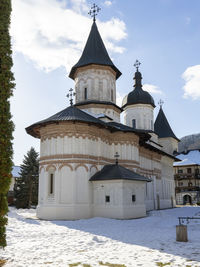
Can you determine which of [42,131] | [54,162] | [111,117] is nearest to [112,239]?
[54,162]

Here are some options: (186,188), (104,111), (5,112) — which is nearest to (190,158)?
(186,188)

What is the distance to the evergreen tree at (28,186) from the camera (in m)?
32.5

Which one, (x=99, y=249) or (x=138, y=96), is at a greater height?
A: (x=138, y=96)

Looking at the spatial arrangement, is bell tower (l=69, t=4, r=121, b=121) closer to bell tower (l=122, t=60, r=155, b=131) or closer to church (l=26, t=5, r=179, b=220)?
church (l=26, t=5, r=179, b=220)

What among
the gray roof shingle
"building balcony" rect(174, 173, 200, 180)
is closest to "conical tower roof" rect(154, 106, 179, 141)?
"building balcony" rect(174, 173, 200, 180)

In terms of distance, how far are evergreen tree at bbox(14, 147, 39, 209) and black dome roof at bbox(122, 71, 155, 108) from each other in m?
14.2

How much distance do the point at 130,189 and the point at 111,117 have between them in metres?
7.96

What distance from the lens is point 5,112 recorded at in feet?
27.9

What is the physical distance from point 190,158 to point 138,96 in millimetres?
25188

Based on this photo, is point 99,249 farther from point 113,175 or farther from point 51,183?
point 51,183

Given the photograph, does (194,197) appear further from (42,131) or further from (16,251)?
(16,251)

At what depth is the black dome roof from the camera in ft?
112

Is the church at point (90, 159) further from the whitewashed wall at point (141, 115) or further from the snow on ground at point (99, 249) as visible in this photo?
the whitewashed wall at point (141, 115)

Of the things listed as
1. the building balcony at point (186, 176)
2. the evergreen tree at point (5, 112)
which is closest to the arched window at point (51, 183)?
the evergreen tree at point (5, 112)
